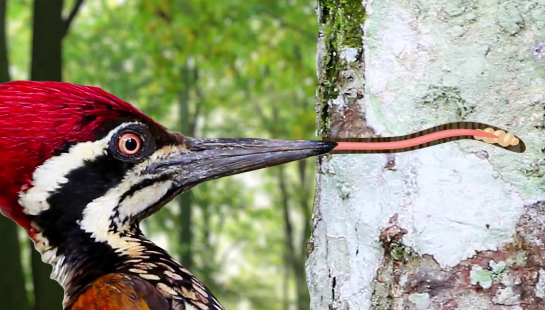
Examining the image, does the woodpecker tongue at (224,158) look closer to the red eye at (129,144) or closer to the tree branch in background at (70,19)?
the red eye at (129,144)

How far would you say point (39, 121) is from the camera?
61.5 inches

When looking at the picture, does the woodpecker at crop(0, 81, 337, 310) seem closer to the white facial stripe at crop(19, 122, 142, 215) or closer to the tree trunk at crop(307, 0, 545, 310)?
Answer: the white facial stripe at crop(19, 122, 142, 215)

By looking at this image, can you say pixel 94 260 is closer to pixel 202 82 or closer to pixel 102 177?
pixel 102 177

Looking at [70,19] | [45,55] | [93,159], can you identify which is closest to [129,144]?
[93,159]

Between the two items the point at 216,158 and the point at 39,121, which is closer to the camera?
the point at 39,121

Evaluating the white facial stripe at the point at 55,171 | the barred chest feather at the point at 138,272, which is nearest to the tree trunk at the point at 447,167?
the barred chest feather at the point at 138,272

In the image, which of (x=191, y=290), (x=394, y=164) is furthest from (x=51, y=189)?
(x=394, y=164)

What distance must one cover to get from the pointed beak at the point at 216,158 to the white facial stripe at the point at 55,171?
16 centimetres

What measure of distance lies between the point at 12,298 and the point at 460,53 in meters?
5.03

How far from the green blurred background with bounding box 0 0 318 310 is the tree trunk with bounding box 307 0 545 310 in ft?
14.7

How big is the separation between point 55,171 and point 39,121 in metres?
0.16

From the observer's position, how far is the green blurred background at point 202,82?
18.6ft

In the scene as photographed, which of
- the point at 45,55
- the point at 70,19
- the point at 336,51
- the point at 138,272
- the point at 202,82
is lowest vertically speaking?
the point at 138,272

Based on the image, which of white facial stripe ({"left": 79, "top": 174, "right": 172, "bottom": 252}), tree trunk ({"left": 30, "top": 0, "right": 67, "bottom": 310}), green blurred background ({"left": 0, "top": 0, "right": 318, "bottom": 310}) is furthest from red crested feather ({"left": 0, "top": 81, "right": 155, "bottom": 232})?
tree trunk ({"left": 30, "top": 0, "right": 67, "bottom": 310})
